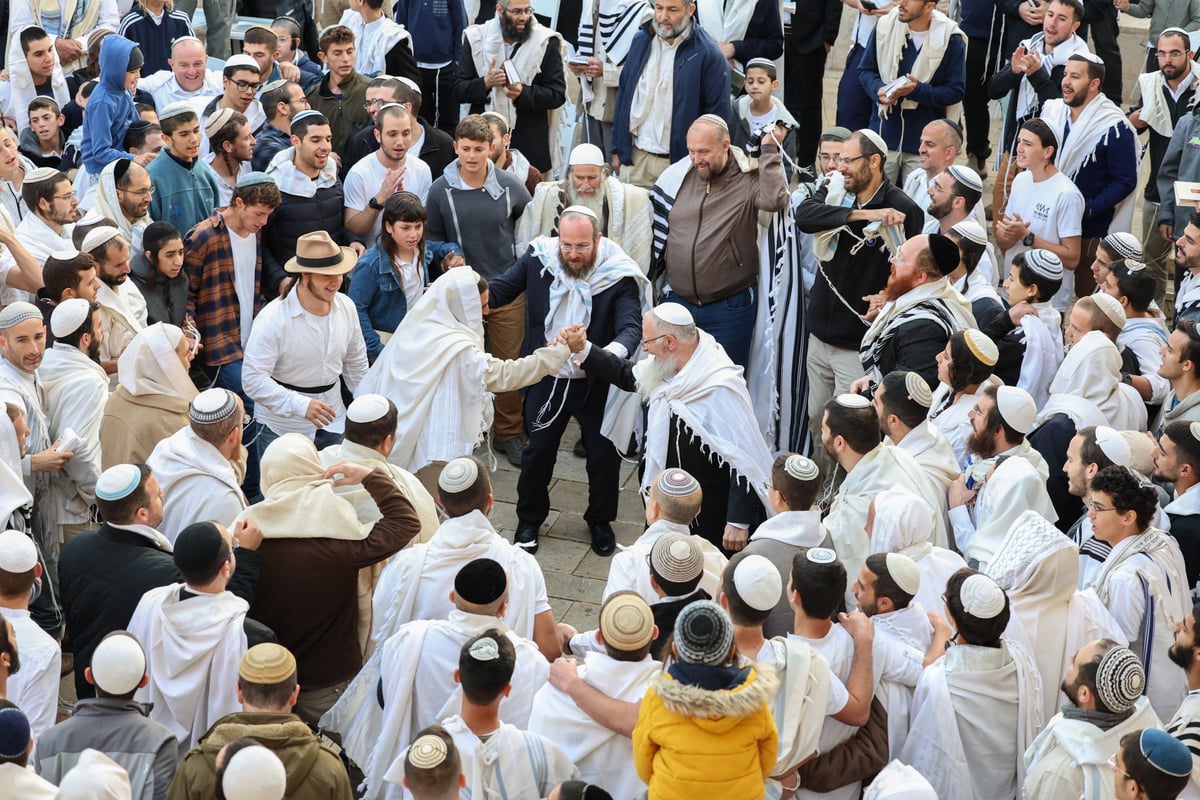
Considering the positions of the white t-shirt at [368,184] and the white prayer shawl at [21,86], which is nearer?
the white t-shirt at [368,184]

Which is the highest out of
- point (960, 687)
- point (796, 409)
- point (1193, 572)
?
point (960, 687)

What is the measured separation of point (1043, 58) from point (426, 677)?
751 cm

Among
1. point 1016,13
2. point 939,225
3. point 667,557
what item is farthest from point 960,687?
point 1016,13

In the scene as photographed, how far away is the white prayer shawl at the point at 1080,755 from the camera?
152 inches

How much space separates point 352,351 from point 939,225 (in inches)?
142

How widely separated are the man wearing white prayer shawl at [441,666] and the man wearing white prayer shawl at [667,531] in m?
0.53

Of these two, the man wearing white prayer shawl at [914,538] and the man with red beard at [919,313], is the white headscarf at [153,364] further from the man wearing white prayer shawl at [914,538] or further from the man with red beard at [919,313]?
the man with red beard at [919,313]

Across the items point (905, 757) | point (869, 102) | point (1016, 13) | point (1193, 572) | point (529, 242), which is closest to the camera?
point (905, 757)

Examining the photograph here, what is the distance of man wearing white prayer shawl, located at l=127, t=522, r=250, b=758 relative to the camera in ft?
14.4

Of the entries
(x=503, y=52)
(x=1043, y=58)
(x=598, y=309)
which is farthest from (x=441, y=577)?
(x=1043, y=58)

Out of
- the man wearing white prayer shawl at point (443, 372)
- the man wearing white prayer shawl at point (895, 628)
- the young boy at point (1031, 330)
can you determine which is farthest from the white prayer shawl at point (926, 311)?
the man wearing white prayer shawl at point (895, 628)

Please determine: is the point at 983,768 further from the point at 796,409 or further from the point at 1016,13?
the point at 1016,13

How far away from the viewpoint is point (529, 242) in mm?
7918

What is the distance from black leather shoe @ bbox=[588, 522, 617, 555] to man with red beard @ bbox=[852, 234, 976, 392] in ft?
5.48
